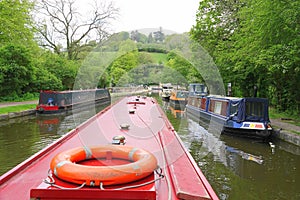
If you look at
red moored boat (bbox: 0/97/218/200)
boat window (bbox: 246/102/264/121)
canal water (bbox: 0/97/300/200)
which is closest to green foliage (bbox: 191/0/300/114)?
boat window (bbox: 246/102/264/121)

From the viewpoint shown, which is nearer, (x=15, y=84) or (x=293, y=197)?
(x=293, y=197)

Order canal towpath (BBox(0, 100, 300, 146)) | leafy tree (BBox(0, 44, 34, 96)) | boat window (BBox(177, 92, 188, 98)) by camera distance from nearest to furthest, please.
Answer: canal towpath (BBox(0, 100, 300, 146)) → leafy tree (BBox(0, 44, 34, 96)) → boat window (BBox(177, 92, 188, 98))

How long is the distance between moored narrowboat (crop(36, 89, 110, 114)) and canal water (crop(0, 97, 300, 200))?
2878mm

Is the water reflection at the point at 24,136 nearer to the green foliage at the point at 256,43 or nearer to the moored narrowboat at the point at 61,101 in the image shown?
the moored narrowboat at the point at 61,101

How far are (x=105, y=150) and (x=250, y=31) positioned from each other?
9.66m

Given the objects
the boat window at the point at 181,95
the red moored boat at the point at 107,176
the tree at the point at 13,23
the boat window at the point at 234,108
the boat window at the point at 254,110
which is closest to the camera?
the red moored boat at the point at 107,176

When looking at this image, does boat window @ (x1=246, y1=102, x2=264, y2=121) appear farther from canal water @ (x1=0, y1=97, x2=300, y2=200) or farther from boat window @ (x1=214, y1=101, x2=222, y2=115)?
boat window @ (x1=214, y1=101, x2=222, y2=115)

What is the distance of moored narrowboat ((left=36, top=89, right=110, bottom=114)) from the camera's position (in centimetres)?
1442

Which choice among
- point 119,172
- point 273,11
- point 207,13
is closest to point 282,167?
point 273,11

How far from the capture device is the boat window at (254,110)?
9.53 meters

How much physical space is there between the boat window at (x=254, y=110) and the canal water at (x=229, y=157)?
818mm

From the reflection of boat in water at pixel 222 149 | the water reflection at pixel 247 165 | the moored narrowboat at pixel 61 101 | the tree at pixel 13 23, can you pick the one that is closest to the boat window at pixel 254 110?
the water reflection at pixel 247 165

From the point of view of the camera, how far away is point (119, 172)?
239 cm

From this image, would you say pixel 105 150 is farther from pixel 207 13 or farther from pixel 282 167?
pixel 207 13
